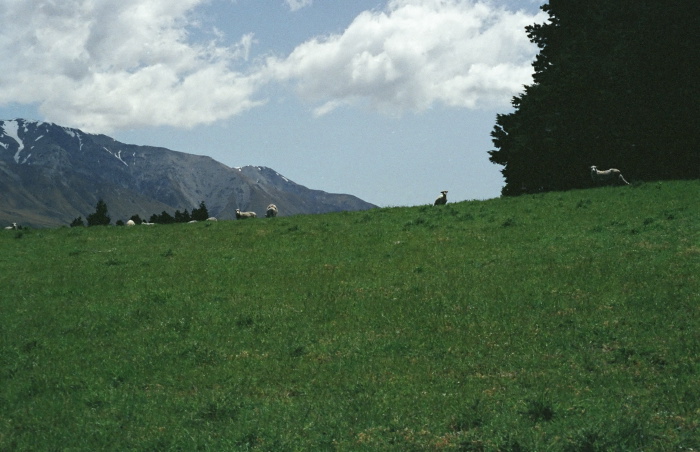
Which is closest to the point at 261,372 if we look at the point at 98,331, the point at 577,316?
the point at 98,331

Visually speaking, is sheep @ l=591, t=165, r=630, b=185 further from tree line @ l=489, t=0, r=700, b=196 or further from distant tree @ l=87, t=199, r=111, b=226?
distant tree @ l=87, t=199, r=111, b=226

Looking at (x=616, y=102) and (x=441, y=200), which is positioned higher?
(x=616, y=102)

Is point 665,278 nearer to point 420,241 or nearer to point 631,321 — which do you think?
point 631,321

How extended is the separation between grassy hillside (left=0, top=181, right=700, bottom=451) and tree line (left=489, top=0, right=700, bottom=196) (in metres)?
15.8

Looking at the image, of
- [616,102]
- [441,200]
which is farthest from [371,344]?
[616,102]

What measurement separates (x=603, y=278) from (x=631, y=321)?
420cm

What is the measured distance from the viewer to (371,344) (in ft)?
54.3

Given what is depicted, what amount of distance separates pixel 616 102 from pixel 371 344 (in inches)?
1418

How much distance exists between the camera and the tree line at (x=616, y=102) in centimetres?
4400

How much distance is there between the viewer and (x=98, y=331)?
19.0 m

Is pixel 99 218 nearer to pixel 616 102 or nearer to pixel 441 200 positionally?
pixel 441 200

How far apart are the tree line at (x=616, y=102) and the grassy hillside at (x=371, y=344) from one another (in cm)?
1575

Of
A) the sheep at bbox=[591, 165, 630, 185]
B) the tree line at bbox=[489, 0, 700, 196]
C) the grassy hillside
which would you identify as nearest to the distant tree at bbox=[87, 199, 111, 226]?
the grassy hillside

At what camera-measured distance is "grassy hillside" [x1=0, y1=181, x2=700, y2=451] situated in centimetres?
1190
